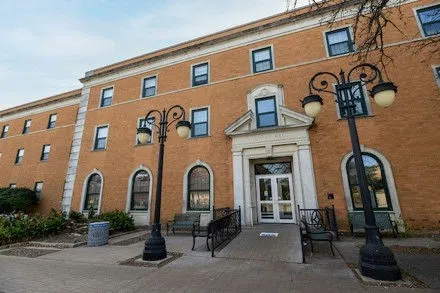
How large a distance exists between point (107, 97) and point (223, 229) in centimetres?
1455

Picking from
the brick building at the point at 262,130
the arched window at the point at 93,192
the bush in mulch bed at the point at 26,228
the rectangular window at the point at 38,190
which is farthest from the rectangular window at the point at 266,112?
the rectangular window at the point at 38,190

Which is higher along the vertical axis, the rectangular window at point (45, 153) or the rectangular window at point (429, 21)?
the rectangular window at point (429, 21)

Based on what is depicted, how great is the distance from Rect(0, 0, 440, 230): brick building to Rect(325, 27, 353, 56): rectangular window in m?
0.06

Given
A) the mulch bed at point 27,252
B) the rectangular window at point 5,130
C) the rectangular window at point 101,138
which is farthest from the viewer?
the rectangular window at point 5,130

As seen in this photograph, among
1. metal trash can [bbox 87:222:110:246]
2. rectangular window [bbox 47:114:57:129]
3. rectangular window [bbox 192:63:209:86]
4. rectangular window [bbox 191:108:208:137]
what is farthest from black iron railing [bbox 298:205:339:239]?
rectangular window [bbox 47:114:57:129]

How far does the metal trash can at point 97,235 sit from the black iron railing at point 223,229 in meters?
4.89

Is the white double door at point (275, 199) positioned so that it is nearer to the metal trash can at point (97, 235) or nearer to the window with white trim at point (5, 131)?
the metal trash can at point (97, 235)

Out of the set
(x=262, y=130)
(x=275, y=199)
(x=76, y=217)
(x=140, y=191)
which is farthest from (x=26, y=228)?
(x=262, y=130)

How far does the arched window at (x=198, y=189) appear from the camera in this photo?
502 inches

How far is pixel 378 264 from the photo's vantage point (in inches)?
184

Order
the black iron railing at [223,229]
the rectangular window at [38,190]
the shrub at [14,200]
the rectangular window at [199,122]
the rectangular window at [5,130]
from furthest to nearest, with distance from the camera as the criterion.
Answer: the rectangular window at [5,130], the rectangular window at [38,190], the shrub at [14,200], the rectangular window at [199,122], the black iron railing at [223,229]

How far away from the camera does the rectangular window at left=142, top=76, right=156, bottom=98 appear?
53.3 ft

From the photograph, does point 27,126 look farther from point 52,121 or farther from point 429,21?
point 429,21

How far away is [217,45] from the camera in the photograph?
1499 cm
